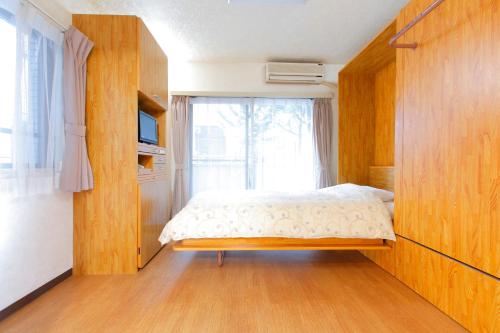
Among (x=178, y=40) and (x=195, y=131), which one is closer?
(x=178, y=40)

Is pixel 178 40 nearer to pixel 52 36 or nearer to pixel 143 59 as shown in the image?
pixel 143 59

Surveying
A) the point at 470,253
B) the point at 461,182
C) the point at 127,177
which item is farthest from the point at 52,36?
the point at 470,253

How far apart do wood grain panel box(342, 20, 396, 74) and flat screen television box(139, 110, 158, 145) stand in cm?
246

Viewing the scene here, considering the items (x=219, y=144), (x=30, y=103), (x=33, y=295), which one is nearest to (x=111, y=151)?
(x=30, y=103)

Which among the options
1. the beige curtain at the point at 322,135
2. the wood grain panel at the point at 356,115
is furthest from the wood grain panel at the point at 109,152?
the beige curtain at the point at 322,135

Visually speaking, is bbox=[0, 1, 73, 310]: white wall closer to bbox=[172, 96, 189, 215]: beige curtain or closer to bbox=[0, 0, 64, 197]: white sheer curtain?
bbox=[0, 0, 64, 197]: white sheer curtain

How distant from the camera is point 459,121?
1.40 meters

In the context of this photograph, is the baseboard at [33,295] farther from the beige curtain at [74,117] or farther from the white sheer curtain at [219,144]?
the white sheer curtain at [219,144]

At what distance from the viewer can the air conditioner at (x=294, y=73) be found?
3.64 m

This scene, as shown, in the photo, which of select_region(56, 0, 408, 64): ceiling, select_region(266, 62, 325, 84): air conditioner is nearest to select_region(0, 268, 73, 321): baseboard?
select_region(56, 0, 408, 64): ceiling

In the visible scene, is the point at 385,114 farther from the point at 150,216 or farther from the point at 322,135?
the point at 150,216

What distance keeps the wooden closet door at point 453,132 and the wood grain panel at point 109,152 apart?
2.32m

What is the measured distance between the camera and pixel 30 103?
1587 millimetres

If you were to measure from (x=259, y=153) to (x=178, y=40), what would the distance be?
2018 mm
